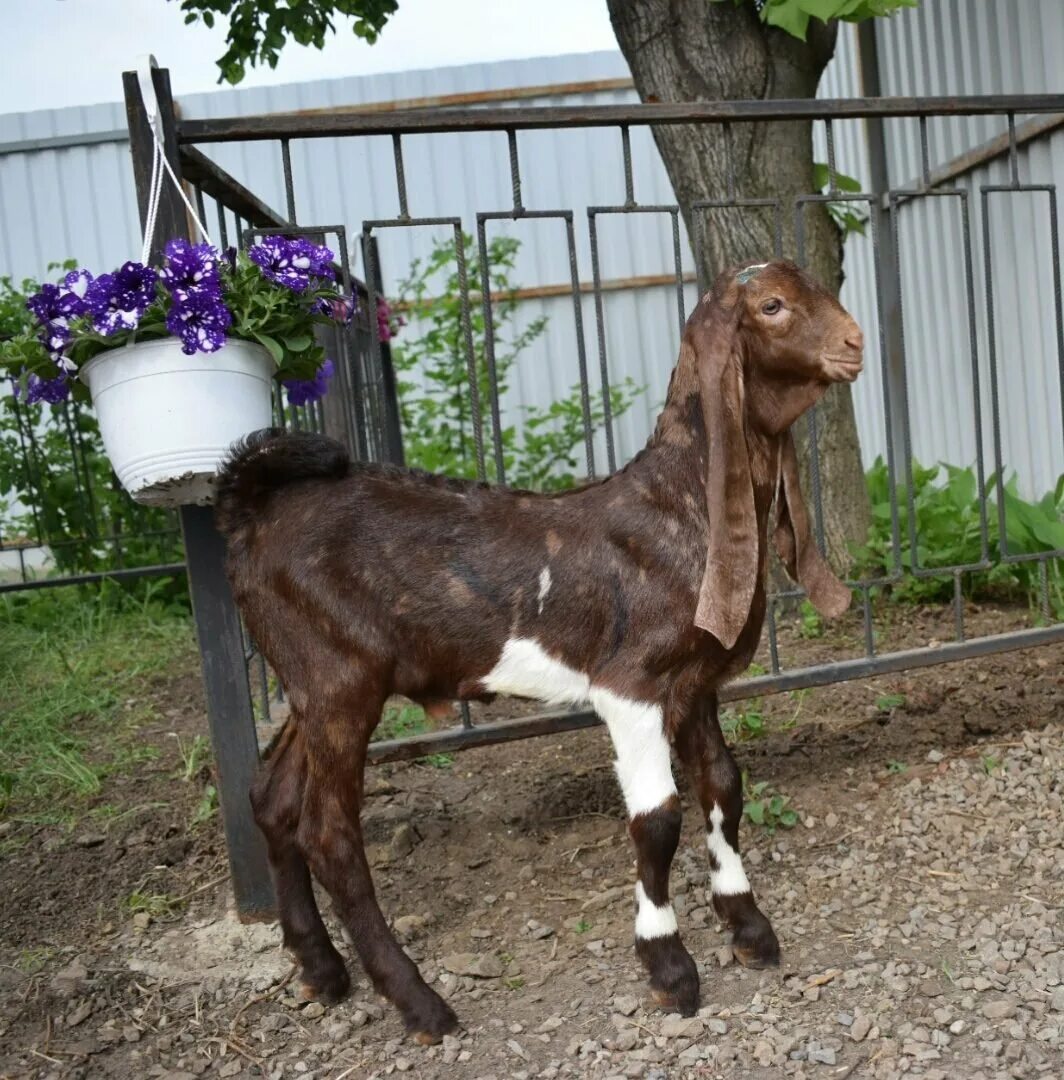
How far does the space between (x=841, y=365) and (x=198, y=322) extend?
4.25 feet

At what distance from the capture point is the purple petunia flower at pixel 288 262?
242 centimetres

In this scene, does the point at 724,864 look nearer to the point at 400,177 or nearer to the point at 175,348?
the point at 175,348

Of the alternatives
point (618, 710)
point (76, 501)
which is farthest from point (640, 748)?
point (76, 501)

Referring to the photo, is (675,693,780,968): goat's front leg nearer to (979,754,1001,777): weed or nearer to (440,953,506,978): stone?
(440,953,506,978): stone

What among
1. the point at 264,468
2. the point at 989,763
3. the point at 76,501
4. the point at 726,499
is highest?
the point at 264,468

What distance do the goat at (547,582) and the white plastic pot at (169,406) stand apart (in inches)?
3.0

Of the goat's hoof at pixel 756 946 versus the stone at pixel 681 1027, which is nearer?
the stone at pixel 681 1027

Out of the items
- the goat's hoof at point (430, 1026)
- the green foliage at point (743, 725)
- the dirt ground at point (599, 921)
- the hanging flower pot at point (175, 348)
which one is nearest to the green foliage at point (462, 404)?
the green foliage at point (743, 725)

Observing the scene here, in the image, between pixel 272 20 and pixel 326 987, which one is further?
pixel 272 20

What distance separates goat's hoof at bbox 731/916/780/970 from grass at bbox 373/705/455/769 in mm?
1540

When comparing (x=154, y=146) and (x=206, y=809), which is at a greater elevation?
(x=154, y=146)

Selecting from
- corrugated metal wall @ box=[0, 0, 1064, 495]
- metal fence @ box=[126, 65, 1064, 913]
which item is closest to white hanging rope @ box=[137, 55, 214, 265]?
metal fence @ box=[126, 65, 1064, 913]

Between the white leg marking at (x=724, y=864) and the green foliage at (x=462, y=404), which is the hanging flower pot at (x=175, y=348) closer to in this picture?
the white leg marking at (x=724, y=864)

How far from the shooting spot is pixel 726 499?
2.32m
